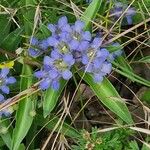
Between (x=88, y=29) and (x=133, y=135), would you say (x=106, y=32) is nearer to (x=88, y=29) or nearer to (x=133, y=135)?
(x=88, y=29)

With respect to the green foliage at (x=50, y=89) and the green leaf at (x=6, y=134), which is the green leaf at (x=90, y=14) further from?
the green leaf at (x=6, y=134)

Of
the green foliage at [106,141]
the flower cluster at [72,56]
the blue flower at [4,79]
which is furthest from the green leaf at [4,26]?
the green foliage at [106,141]

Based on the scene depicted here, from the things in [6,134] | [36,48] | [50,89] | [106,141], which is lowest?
[106,141]

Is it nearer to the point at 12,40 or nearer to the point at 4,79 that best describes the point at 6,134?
the point at 4,79

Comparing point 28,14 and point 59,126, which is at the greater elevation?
point 28,14

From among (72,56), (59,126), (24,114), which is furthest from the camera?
(59,126)

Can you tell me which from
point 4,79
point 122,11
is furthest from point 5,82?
point 122,11

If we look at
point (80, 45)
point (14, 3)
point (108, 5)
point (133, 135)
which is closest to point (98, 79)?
point (80, 45)

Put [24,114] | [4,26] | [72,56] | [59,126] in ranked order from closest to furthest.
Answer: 1. [72,56]
2. [24,114]
3. [59,126]
4. [4,26]
